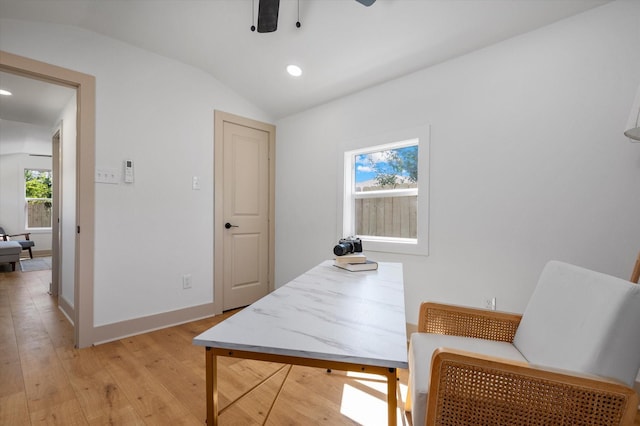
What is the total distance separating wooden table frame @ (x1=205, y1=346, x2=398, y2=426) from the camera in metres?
0.72

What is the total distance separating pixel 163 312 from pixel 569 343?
115 inches

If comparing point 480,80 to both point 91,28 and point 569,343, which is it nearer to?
point 569,343

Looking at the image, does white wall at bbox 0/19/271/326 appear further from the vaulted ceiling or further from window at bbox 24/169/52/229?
window at bbox 24/169/52/229

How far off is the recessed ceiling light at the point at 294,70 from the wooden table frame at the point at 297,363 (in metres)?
2.56

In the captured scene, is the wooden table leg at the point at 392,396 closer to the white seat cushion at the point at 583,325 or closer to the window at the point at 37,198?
the white seat cushion at the point at 583,325

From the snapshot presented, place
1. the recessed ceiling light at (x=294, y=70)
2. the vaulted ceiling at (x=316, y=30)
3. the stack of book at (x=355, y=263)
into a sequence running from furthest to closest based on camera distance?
the recessed ceiling light at (x=294, y=70) → the vaulted ceiling at (x=316, y=30) → the stack of book at (x=355, y=263)

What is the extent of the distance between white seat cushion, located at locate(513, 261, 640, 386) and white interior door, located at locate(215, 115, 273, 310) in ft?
8.81

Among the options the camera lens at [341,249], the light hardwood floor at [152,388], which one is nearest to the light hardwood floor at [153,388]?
the light hardwood floor at [152,388]

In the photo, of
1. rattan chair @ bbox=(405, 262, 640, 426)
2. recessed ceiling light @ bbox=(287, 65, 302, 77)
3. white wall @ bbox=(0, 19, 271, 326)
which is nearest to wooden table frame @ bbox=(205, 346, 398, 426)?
rattan chair @ bbox=(405, 262, 640, 426)

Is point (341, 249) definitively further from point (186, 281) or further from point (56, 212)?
point (56, 212)

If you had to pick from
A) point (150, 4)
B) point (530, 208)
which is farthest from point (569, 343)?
point (150, 4)

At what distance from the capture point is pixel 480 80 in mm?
2086

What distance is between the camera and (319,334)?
2.72 ft

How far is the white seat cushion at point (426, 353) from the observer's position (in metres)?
0.98
